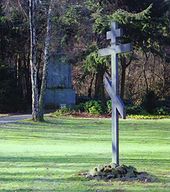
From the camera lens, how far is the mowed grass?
329 inches

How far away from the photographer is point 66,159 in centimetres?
1247

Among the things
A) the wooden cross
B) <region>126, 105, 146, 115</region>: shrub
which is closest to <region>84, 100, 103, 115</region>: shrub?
<region>126, 105, 146, 115</region>: shrub

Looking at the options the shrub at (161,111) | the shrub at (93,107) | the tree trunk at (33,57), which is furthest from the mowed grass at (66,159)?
the shrub at (161,111)

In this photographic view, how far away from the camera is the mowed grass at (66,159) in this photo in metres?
8.36

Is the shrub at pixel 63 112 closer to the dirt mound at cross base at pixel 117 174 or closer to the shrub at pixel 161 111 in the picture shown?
the shrub at pixel 161 111

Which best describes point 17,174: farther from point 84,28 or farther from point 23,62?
point 23,62

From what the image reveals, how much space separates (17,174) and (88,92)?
39.5 m

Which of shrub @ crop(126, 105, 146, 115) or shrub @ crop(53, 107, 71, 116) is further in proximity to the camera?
shrub @ crop(126, 105, 146, 115)

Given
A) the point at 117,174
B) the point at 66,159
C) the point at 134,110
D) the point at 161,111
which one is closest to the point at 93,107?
the point at 134,110

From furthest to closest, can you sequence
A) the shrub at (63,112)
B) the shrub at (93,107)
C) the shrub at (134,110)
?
the shrub at (134,110) → the shrub at (93,107) → the shrub at (63,112)

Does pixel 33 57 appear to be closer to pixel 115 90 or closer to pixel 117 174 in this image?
pixel 115 90

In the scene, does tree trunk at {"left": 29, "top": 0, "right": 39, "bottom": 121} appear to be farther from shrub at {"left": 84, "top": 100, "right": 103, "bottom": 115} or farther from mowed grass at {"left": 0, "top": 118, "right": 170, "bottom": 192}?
shrub at {"left": 84, "top": 100, "right": 103, "bottom": 115}

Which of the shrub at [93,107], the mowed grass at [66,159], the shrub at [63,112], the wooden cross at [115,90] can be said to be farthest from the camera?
the shrub at [93,107]

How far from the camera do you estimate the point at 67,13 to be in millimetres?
35406
